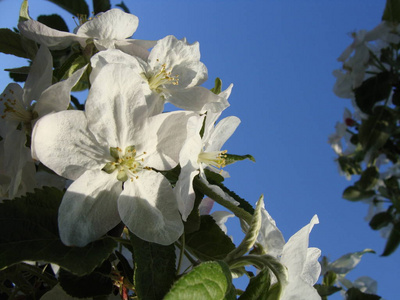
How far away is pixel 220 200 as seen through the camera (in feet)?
2.03

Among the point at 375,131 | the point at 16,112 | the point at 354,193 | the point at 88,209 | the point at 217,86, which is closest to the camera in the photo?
the point at 88,209

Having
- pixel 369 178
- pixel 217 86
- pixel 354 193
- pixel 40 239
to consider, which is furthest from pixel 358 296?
pixel 354 193

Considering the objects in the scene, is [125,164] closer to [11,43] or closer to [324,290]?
[11,43]

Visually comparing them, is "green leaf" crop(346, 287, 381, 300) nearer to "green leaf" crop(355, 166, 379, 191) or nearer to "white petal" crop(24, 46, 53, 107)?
"white petal" crop(24, 46, 53, 107)

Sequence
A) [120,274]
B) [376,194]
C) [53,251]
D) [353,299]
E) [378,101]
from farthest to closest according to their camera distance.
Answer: [376,194] → [378,101] → [353,299] → [120,274] → [53,251]

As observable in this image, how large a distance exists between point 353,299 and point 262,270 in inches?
39.1

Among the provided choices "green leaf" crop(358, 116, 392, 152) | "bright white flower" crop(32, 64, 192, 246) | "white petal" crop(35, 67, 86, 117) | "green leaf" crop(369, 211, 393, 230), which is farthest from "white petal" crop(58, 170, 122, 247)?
"green leaf" crop(369, 211, 393, 230)

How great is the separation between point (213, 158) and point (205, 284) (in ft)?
1.04

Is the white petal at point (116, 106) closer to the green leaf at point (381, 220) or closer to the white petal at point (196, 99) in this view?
the white petal at point (196, 99)

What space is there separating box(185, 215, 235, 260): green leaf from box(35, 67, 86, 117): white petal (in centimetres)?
28

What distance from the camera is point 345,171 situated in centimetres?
309

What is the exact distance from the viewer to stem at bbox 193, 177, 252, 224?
616 mm

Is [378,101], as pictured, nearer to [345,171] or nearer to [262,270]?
[345,171]

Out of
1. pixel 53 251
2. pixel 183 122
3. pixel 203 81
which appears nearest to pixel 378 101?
pixel 203 81
